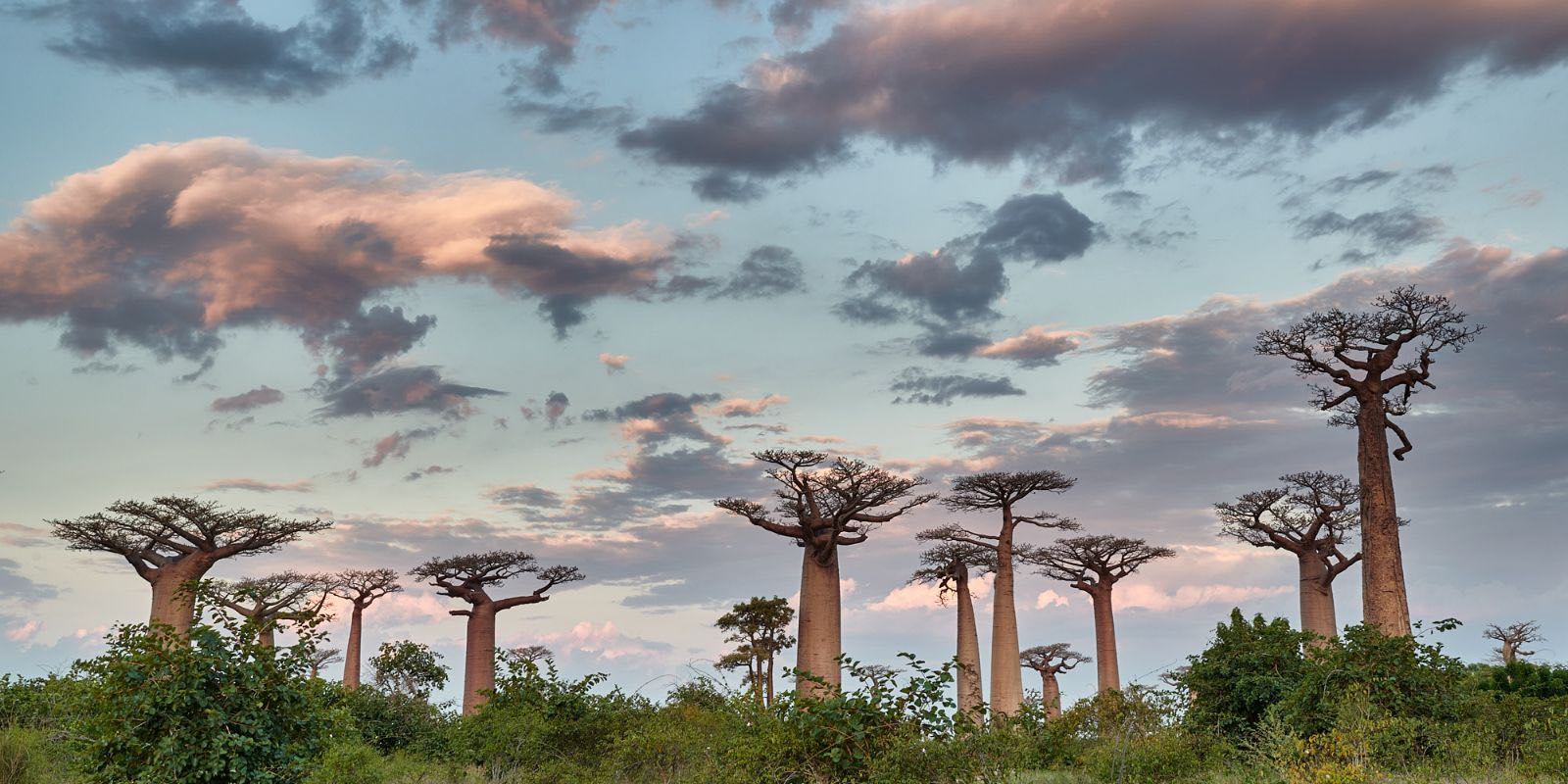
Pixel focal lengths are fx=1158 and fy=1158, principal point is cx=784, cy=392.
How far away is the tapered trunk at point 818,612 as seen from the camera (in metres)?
26.3

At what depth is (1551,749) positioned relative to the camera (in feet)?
42.6

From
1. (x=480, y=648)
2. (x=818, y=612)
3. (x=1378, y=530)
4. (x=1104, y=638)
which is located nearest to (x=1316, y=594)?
(x=1104, y=638)

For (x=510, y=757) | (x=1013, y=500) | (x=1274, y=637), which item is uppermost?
(x=1013, y=500)

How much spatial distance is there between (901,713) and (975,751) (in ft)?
2.95

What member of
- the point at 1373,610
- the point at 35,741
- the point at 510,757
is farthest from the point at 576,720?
the point at 1373,610

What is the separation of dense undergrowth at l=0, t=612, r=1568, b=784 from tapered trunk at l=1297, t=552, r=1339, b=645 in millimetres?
12377

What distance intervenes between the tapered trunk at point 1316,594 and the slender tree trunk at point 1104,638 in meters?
5.54

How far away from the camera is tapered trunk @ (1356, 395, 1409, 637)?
2138 centimetres

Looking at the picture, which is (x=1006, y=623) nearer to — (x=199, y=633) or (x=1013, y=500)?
(x=1013, y=500)

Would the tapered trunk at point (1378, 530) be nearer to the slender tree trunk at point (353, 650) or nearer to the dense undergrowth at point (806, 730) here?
the dense undergrowth at point (806, 730)

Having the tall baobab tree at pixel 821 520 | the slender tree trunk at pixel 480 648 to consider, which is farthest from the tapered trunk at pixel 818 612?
the slender tree trunk at pixel 480 648

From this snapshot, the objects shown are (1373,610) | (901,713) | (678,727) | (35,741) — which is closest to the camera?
(901,713)

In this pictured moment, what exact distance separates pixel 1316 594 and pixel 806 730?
88.8 ft

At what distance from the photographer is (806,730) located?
1078 cm
